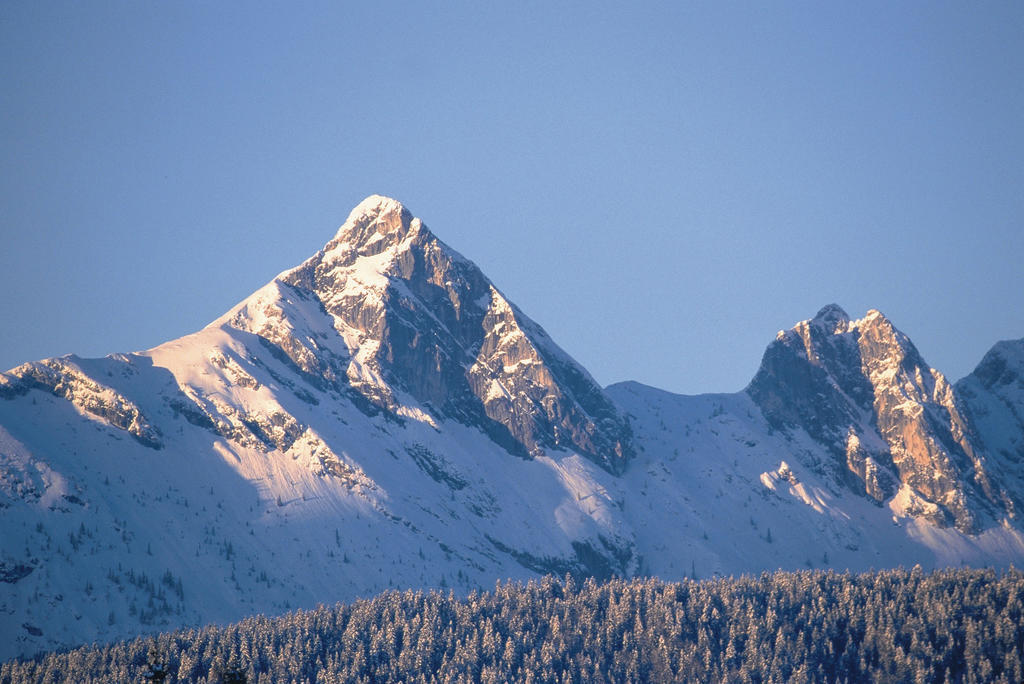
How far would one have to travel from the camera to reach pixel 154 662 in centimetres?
12075

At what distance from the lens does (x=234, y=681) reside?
123 meters

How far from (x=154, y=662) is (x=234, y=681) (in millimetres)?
6756
